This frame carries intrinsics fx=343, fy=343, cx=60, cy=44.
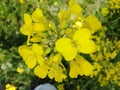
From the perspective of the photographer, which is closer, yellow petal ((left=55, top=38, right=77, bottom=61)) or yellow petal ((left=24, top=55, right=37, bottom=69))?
yellow petal ((left=55, top=38, right=77, bottom=61))

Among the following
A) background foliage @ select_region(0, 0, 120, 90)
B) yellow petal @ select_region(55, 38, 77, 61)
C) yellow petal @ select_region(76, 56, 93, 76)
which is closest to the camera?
yellow petal @ select_region(55, 38, 77, 61)

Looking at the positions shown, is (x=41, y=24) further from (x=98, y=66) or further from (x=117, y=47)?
(x=117, y=47)

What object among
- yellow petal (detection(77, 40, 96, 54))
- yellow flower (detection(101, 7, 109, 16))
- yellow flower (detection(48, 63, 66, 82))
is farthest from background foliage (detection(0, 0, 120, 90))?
yellow petal (detection(77, 40, 96, 54))

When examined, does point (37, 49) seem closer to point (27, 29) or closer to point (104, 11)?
point (27, 29)

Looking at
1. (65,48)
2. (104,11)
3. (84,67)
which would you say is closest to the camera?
(65,48)

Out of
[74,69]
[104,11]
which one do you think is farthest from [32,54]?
[104,11]

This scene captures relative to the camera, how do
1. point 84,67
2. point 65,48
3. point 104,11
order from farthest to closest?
point 104,11 → point 84,67 → point 65,48

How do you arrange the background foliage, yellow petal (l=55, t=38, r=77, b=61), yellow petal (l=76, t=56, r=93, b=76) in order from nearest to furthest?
yellow petal (l=55, t=38, r=77, b=61) < yellow petal (l=76, t=56, r=93, b=76) < the background foliage

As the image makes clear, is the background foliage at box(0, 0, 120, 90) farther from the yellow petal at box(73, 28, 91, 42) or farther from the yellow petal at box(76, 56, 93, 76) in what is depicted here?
the yellow petal at box(73, 28, 91, 42)

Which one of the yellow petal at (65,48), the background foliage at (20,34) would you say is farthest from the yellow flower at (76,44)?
the background foliage at (20,34)

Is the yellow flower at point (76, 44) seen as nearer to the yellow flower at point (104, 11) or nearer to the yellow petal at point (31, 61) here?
the yellow petal at point (31, 61)

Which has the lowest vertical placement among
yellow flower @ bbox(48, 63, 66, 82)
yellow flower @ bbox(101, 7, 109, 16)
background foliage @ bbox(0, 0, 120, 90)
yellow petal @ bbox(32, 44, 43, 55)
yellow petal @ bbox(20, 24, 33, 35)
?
background foliage @ bbox(0, 0, 120, 90)
